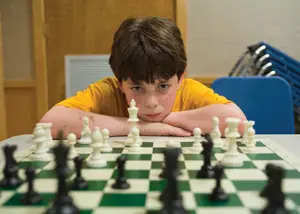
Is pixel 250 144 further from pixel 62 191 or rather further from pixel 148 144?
pixel 62 191

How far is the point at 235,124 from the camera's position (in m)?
0.96

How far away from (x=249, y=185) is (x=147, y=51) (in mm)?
759

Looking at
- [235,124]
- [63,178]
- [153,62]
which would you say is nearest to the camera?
[63,178]

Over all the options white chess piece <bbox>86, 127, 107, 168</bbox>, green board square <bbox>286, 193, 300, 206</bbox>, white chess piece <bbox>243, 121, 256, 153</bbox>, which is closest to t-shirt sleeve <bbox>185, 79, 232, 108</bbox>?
white chess piece <bbox>243, 121, 256, 153</bbox>

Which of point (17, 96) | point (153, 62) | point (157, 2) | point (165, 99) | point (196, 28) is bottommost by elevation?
point (17, 96)

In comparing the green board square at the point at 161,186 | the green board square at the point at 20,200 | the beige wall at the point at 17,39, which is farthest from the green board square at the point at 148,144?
the beige wall at the point at 17,39

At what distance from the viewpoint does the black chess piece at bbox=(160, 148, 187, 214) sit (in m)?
0.55

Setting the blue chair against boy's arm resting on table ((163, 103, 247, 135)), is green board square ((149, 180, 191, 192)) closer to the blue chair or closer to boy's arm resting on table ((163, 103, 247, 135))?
boy's arm resting on table ((163, 103, 247, 135))

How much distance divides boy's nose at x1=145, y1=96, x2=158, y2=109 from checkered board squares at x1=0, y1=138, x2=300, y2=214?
31 centimetres

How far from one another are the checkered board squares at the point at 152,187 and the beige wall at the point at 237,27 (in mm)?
1942

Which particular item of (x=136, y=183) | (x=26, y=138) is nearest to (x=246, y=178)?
(x=136, y=183)

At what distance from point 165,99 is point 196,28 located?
1656 millimetres

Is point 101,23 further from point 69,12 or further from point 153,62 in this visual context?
point 153,62

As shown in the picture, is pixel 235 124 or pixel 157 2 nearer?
pixel 235 124
